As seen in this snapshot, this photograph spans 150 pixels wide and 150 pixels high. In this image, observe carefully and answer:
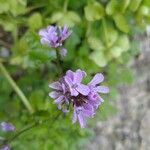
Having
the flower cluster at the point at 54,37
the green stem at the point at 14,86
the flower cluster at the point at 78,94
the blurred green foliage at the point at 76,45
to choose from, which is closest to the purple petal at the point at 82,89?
the flower cluster at the point at 78,94

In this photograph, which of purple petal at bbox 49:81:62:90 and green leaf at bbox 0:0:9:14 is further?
green leaf at bbox 0:0:9:14

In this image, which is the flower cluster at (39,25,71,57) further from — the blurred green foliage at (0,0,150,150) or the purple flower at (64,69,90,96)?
the blurred green foliage at (0,0,150,150)

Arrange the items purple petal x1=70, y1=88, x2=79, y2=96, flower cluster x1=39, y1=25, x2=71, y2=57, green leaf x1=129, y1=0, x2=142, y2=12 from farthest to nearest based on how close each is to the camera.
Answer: green leaf x1=129, y1=0, x2=142, y2=12 → flower cluster x1=39, y1=25, x2=71, y2=57 → purple petal x1=70, y1=88, x2=79, y2=96

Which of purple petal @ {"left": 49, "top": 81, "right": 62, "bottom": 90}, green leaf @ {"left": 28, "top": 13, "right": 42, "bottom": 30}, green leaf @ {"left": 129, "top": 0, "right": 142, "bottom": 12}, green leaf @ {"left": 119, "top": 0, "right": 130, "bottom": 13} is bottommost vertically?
purple petal @ {"left": 49, "top": 81, "right": 62, "bottom": 90}

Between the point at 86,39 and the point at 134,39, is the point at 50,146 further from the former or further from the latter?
the point at 134,39

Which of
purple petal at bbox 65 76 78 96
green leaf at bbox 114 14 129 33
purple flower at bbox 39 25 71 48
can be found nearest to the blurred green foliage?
green leaf at bbox 114 14 129 33

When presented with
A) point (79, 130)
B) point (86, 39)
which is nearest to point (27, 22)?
point (86, 39)

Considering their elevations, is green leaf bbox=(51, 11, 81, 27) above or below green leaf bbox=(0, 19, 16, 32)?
below
